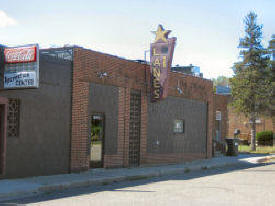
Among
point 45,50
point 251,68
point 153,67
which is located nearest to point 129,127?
point 153,67

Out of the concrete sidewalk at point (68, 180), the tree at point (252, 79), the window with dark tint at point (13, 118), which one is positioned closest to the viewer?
the concrete sidewalk at point (68, 180)

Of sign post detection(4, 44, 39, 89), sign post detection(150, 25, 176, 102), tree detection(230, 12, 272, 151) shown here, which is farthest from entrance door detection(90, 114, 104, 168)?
tree detection(230, 12, 272, 151)

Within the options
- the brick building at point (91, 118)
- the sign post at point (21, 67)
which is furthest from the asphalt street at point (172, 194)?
the sign post at point (21, 67)

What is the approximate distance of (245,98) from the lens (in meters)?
36.3

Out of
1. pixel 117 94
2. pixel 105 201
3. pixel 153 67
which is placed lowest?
pixel 105 201

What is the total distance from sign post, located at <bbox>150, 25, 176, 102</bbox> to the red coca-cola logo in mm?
8019

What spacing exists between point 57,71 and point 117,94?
3748mm

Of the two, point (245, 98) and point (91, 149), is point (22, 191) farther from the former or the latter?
point (245, 98)

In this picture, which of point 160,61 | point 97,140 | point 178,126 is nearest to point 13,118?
point 97,140

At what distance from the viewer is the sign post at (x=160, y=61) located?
778 inches

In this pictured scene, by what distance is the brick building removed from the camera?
14367mm

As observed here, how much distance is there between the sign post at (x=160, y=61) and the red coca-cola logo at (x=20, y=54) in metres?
8.02

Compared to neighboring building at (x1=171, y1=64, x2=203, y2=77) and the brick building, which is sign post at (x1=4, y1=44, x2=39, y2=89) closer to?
the brick building

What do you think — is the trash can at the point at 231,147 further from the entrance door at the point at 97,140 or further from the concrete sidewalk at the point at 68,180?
the entrance door at the point at 97,140
